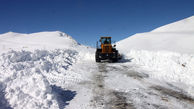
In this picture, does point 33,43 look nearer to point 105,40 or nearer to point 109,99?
point 105,40

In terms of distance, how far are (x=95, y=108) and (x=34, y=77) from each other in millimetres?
2372

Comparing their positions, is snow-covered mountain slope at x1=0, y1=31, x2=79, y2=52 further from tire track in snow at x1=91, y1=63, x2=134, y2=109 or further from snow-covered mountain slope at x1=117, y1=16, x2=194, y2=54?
snow-covered mountain slope at x1=117, y1=16, x2=194, y2=54

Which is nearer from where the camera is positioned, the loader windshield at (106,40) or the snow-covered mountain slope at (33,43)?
the loader windshield at (106,40)

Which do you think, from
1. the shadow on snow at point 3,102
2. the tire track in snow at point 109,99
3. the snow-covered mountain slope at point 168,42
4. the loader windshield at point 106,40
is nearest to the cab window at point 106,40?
the loader windshield at point 106,40

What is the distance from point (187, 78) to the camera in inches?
266

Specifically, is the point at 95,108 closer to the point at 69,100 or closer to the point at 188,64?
the point at 69,100

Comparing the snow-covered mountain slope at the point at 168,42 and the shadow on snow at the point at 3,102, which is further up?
the snow-covered mountain slope at the point at 168,42

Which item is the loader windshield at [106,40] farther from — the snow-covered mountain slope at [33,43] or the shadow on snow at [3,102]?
the shadow on snow at [3,102]

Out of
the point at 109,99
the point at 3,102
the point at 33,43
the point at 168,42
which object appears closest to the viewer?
the point at 3,102

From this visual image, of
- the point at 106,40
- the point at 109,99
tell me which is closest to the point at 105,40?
the point at 106,40

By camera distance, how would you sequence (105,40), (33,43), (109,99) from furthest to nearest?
(33,43)
(105,40)
(109,99)

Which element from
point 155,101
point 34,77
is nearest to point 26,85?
point 34,77

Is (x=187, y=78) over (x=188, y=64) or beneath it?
beneath

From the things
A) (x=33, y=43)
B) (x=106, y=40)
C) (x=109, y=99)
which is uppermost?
(x=33, y=43)
